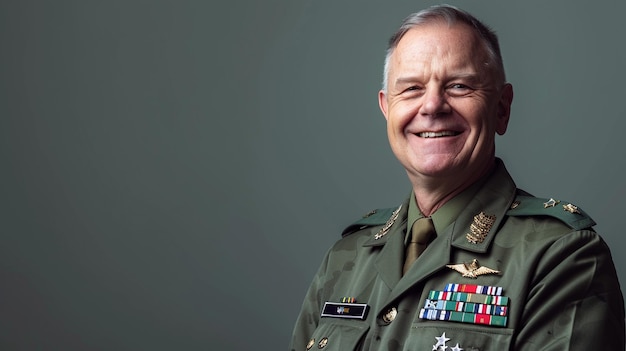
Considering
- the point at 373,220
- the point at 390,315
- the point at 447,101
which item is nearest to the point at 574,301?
the point at 390,315

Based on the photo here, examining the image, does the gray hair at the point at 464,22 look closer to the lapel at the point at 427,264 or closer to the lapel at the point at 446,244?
the lapel at the point at 446,244

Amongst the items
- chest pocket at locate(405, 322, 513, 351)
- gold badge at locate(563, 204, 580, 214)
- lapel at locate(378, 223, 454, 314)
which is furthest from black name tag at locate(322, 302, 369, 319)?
gold badge at locate(563, 204, 580, 214)

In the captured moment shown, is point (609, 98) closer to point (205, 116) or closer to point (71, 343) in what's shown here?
point (205, 116)

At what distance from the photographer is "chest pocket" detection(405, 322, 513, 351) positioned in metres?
2.08

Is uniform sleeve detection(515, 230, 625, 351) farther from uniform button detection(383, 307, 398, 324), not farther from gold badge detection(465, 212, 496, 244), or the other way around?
uniform button detection(383, 307, 398, 324)

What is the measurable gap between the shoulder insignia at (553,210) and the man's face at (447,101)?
0.50 ft

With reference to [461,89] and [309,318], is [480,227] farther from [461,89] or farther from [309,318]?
[309,318]

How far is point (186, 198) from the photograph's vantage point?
4648 millimetres

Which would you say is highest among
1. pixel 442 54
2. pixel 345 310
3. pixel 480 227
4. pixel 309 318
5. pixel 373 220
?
pixel 442 54

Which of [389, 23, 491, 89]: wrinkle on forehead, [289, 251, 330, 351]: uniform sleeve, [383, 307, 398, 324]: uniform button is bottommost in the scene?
[289, 251, 330, 351]: uniform sleeve

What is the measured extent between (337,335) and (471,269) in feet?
1.39

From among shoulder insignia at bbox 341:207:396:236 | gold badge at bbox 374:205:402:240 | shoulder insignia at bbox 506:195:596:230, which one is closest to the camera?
shoulder insignia at bbox 506:195:596:230

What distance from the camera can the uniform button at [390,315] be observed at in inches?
91.0

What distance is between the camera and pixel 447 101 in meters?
2.36
